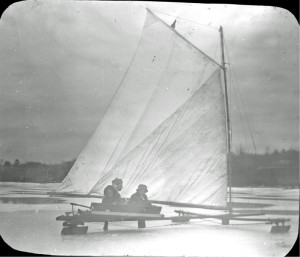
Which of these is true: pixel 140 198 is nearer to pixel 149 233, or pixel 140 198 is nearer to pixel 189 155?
pixel 149 233

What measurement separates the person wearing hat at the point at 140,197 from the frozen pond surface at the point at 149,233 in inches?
6.5

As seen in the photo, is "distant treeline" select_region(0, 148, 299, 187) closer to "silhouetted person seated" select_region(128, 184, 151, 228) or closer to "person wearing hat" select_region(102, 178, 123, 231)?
"person wearing hat" select_region(102, 178, 123, 231)

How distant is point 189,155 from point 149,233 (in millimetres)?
694

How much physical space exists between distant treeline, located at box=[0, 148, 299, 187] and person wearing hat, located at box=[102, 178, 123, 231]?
0.35 meters

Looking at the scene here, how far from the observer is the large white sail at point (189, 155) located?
457cm

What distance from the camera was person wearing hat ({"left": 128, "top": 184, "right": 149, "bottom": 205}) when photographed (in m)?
4.50

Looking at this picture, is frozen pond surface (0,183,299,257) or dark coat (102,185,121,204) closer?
frozen pond surface (0,183,299,257)

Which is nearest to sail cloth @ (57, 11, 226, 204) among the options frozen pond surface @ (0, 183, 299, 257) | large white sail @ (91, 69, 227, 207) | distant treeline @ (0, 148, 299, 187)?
large white sail @ (91, 69, 227, 207)

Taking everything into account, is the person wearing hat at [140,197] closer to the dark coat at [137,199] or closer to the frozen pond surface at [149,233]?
the dark coat at [137,199]

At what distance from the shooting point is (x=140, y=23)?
4520 millimetres

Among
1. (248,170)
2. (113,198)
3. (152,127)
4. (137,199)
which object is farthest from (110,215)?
(248,170)

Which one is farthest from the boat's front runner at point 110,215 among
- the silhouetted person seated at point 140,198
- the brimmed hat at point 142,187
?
the brimmed hat at point 142,187

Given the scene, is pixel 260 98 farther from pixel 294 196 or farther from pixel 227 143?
pixel 294 196

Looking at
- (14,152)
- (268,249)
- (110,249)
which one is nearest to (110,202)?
(110,249)
